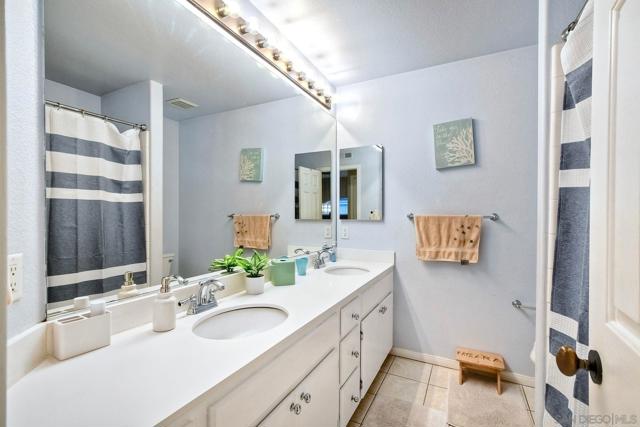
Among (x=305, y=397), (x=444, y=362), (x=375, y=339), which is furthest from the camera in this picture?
(x=444, y=362)

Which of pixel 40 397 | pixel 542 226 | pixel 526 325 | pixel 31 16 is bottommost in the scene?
pixel 526 325

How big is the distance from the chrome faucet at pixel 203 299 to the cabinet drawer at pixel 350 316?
60 cm

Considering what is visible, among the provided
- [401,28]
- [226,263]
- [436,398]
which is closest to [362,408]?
[436,398]

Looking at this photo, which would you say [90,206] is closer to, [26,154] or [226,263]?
[26,154]

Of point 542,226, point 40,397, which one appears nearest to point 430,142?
point 542,226

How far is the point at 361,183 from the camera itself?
93.8 inches

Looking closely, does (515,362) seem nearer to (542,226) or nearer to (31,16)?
(542,226)

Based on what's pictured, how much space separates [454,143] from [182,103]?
1.77m

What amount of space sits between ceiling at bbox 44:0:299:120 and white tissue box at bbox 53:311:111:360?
0.74m

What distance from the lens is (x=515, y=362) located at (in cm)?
192

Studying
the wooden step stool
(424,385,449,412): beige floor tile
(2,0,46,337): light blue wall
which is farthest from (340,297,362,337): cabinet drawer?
(2,0,46,337): light blue wall

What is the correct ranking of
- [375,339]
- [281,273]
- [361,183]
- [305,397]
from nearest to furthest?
1. [305,397]
2. [281,273]
3. [375,339]
4. [361,183]

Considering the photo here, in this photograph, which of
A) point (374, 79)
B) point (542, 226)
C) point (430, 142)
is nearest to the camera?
point (542, 226)

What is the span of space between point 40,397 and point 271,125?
1.65 metres
